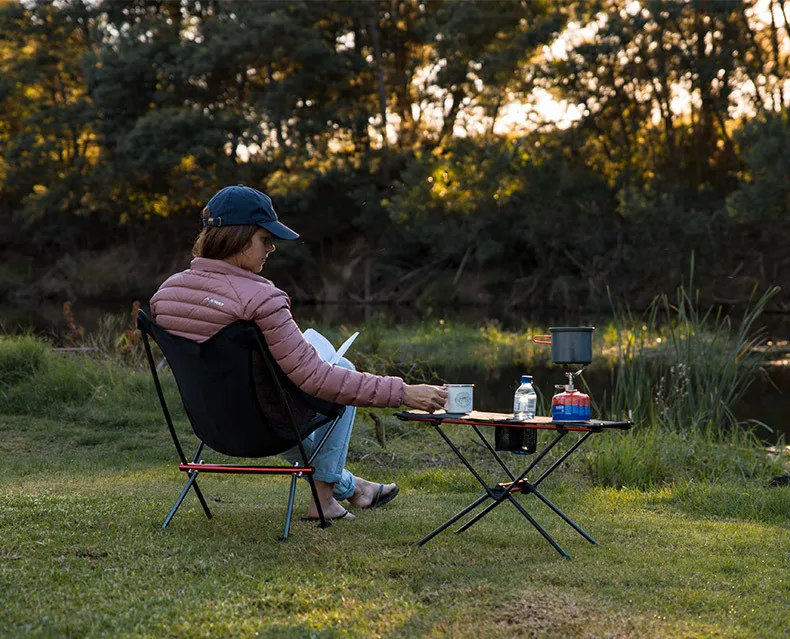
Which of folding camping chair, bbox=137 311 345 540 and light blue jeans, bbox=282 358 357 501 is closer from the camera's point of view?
folding camping chair, bbox=137 311 345 540

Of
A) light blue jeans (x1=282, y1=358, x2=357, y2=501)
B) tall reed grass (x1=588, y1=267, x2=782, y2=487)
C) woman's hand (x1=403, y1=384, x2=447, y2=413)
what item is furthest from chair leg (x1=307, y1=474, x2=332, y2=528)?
tall reed grass (x1=588, y1=267, x2=782, y2=487)

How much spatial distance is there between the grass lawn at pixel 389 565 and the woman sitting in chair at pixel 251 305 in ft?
1.96

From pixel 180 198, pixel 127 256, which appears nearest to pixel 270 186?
pixel 180 198

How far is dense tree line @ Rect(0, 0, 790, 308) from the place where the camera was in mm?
25531

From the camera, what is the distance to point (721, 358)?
7.56 m

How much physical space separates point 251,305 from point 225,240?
11.8 inches

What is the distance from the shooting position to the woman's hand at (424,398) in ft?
12.7

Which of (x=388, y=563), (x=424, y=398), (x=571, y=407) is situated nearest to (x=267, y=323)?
(x=424, y=398)

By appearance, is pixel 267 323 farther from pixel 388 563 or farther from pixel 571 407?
pixel 571 407

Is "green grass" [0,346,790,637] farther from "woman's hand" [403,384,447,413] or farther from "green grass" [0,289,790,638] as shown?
"woman's hand" [403,384,447,413]

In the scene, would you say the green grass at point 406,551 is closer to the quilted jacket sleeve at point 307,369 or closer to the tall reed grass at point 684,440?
the tall reed grass at point 684,440

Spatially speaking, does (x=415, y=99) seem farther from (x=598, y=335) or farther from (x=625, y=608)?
(x=625, y=608)

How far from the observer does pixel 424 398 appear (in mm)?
3881

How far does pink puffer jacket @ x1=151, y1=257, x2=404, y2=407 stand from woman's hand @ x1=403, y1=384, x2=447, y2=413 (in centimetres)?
3
